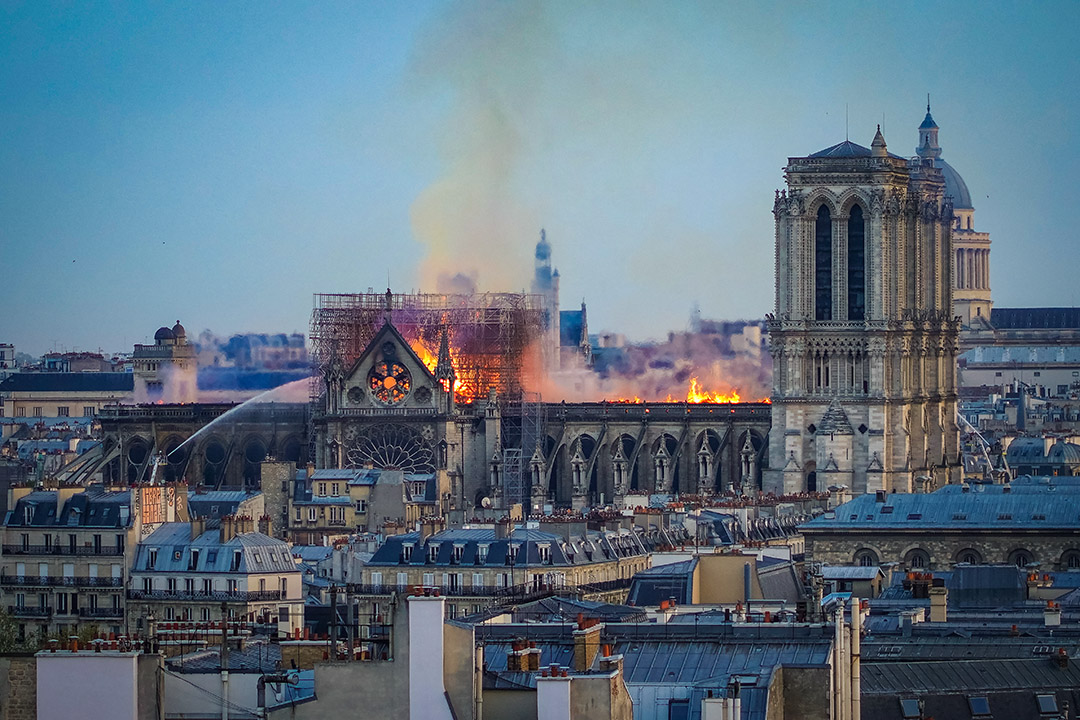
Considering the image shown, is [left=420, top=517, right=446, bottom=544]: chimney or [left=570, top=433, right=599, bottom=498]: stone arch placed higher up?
[left=570, top=433, right=599, bottom=498]: stone arch

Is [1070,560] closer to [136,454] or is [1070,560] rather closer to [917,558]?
[917,558]

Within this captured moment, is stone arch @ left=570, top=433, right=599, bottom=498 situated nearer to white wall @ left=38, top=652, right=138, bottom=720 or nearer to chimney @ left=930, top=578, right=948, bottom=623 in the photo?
chimney @ left=930, top=578, right=948, bottom=623

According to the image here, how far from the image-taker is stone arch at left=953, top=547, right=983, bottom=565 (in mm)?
101125

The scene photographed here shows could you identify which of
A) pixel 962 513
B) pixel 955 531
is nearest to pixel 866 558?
pixel 955 531

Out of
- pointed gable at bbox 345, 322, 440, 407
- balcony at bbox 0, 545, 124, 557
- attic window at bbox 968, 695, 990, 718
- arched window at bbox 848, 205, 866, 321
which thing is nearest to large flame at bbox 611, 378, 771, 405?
pointed gable at bbox 345, 322, 440, 407

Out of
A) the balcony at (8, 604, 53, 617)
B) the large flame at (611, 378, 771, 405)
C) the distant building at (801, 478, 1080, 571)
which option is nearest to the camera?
the balcony at (8, 604, 53, 617)

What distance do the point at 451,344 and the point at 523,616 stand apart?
101765 millimetres

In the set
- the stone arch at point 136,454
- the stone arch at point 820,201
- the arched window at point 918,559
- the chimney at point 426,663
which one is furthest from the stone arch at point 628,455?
the chimney at point 426,663

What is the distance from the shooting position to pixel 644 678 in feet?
168

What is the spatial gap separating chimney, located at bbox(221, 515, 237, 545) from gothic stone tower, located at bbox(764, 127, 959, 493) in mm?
55492

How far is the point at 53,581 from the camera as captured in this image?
96.9 metres

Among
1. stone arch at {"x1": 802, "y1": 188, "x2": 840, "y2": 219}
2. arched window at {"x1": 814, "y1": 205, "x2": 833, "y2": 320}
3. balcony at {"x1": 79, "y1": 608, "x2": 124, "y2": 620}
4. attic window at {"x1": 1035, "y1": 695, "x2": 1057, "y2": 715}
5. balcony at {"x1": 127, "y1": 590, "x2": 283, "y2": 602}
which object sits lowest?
balcony at {"x1": 79, "y1": 608, "x2": 124, "y2": 620}

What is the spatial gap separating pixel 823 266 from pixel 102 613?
61.5 metres

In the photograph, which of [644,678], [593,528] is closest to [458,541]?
[593,528]
